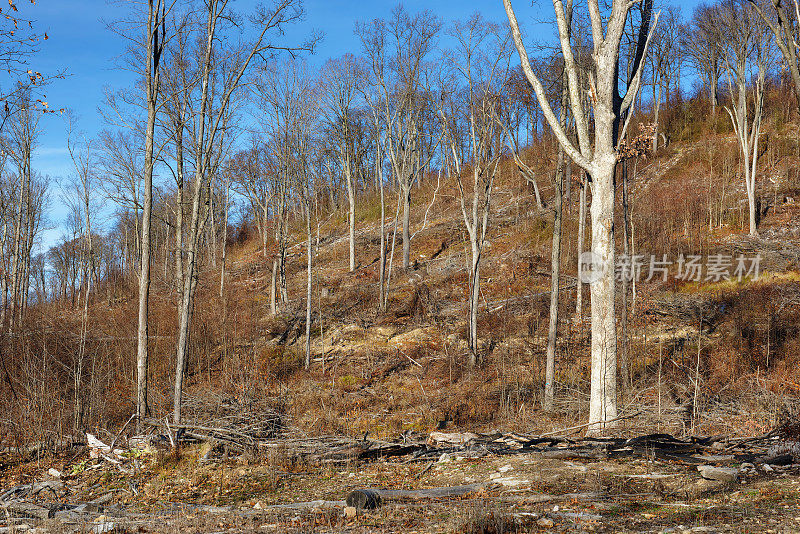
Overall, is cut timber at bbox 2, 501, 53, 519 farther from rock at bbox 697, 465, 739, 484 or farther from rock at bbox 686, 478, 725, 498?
rock at bbox 697, 465, 739, 484

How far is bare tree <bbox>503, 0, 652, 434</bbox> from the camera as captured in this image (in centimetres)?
773

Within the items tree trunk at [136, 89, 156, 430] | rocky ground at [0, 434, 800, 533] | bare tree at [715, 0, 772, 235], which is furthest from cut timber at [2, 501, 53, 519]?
bare tree at [715, 0, 772, 235]

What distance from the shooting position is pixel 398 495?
546 cm

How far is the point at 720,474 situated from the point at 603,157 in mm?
4593

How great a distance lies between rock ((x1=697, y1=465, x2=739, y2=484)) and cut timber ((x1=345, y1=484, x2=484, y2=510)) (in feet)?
7.41

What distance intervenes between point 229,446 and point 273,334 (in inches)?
471

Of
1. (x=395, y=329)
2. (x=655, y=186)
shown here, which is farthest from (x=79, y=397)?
(x=655, y=186)

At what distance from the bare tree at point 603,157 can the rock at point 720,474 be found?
2226mm

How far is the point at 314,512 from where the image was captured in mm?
5102

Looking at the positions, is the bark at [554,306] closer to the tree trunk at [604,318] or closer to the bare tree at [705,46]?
the tree trunk at [604,318]

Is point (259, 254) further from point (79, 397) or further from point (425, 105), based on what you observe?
point (79, 397)

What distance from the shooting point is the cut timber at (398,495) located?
5016 millimetres

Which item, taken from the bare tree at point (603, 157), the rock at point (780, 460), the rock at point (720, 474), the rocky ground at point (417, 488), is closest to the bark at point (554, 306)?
the bare tree at point (603, 157)

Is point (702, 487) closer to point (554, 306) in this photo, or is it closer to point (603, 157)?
point (603, 157)
